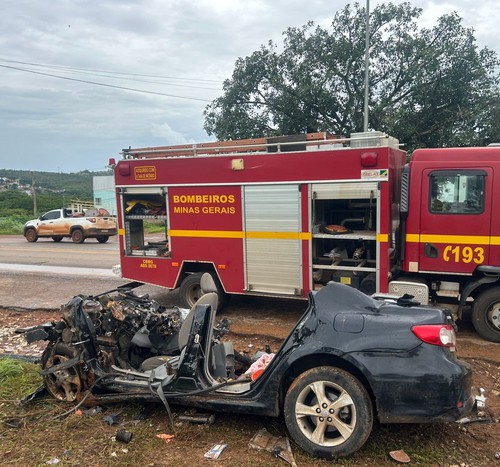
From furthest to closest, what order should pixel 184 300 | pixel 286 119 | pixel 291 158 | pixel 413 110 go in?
pixel 286 119 → pixel 413 110 → pixel 184 300 → pixel 291 158

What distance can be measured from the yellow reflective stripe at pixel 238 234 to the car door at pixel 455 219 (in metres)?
1.77

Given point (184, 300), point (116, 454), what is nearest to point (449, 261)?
point (184, 300)

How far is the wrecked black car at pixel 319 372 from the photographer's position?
337cm

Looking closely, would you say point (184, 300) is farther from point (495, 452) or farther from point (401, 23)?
point (401, 23)

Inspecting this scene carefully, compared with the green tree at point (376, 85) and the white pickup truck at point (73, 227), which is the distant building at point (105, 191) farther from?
the green tree at point (376, 85)

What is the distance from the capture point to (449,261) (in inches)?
265

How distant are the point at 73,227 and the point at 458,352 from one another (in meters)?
19.6

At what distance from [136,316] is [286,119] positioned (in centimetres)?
1676

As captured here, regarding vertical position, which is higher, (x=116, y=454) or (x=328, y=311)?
(x=328, y=311)

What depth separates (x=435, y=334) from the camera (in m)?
3.38

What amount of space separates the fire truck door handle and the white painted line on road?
25.9 ft

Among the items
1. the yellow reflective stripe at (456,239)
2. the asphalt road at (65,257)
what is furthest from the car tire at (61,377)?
the asphalt road at (65,257)

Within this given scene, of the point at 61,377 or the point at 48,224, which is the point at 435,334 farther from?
the point at 48,224

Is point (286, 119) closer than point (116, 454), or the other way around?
point (116, 454)
